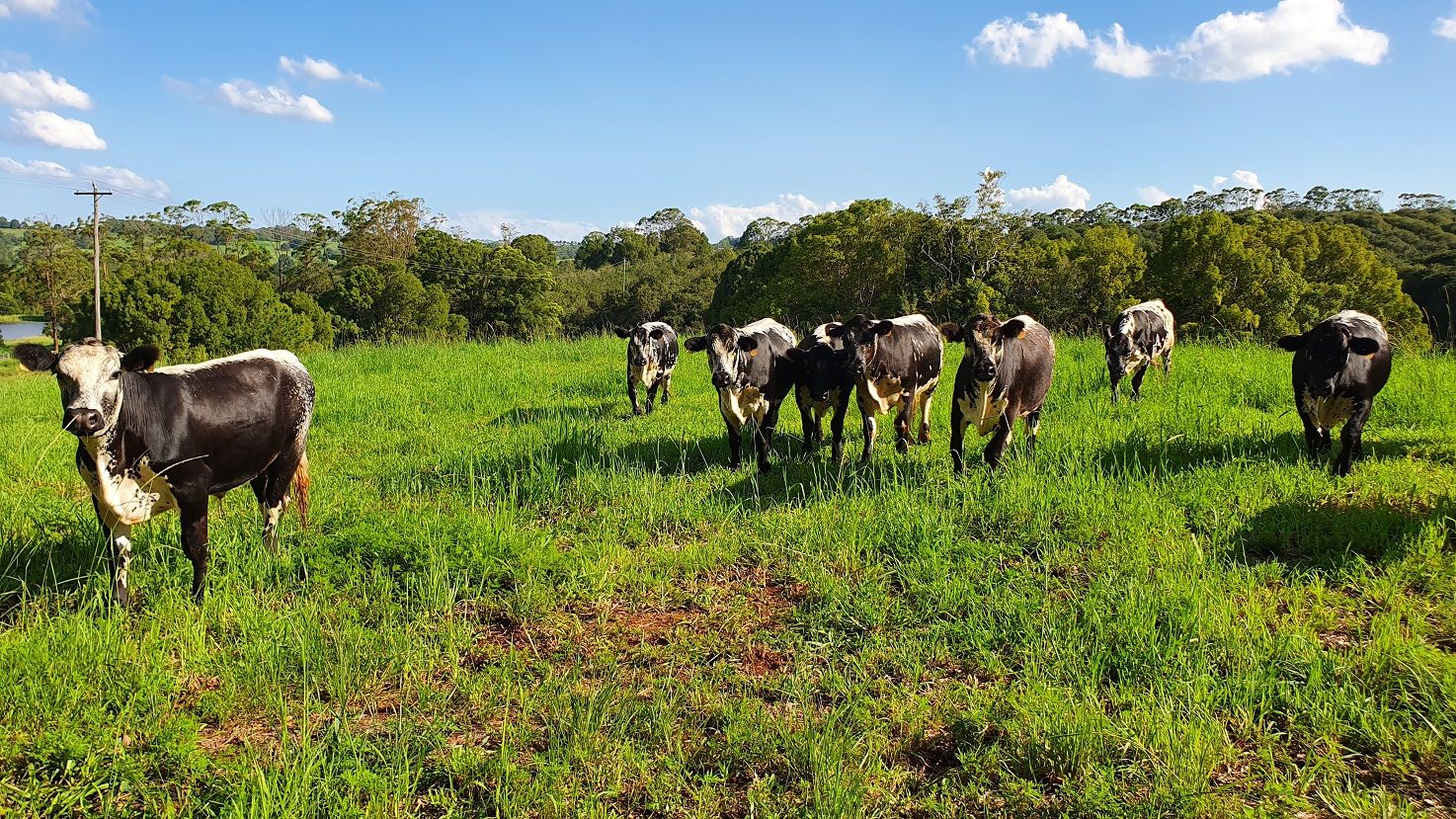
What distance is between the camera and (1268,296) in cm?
3234

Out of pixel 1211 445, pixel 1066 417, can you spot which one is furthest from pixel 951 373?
pixel 1211 445

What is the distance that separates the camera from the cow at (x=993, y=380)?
6.44 m

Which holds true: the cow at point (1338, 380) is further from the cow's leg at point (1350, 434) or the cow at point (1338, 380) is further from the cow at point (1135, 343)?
the cow at point (1135, 343)

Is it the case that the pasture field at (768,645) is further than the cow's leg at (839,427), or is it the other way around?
the cow's leg at (839,427)

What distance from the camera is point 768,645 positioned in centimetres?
417

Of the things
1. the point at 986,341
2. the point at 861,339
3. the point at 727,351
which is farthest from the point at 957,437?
the point at 727,351

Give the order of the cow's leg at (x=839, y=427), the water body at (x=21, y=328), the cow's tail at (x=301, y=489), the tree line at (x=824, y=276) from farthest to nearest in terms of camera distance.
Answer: the water body at (x=21, y=328) → the tree line at (x=824, y=276) → the cow's leg at (x=839, y=427) → the cow's tail at (x=301, y=489)

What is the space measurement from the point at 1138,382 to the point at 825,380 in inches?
224

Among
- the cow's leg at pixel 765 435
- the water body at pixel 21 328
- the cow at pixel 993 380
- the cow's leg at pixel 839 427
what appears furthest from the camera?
the water body at pixel 21 328

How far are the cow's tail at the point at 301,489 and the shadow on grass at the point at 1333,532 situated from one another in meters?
6.63

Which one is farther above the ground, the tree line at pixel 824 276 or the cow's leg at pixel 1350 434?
the tree line at pixel 824 276

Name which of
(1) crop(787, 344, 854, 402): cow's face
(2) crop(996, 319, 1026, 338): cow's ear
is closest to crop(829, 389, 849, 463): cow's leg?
(1) crop(787, 344, 854, 402): cow's face

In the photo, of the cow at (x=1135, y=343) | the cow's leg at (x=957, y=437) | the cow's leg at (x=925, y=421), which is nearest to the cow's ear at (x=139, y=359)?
the cow's leg at (x=957, y=437)

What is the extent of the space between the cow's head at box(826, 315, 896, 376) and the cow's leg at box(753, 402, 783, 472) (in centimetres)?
103
